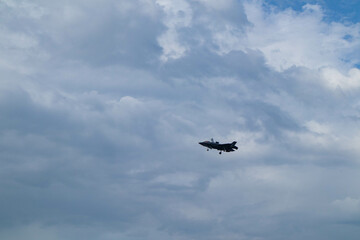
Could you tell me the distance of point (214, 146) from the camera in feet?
649

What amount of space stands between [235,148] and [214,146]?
38.6 ft

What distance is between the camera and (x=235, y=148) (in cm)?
19262
